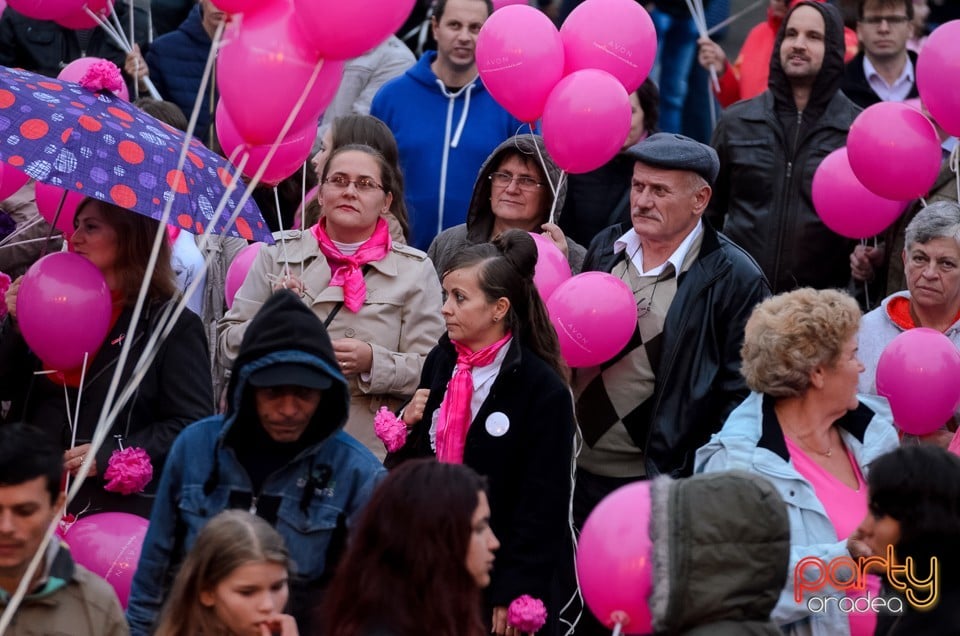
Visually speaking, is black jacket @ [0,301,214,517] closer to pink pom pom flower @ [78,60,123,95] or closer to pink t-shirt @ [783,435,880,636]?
pink pom pom flower @ [78,60,123,95]

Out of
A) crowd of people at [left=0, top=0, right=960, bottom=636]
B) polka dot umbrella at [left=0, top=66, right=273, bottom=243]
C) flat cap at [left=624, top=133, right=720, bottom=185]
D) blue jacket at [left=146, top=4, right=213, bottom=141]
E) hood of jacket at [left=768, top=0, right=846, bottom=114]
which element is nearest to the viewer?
crowd of people at [left=0, top=0, right=960, bottom=636]

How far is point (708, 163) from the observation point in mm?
5969

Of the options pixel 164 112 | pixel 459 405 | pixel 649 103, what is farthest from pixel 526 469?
pixel 649 103

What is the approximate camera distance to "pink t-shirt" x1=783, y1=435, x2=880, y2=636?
474 cm

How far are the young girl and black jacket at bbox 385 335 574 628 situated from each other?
3.87 feet

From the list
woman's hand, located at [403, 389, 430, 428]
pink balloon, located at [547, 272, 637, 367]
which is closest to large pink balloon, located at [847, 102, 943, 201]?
pink balloon, located at [547, 272, 637, 367]

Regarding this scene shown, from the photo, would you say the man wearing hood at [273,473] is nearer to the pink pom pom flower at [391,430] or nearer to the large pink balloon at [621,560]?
the pink pom pom flower at [391,430]

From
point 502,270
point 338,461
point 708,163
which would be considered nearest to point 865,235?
point 708,163

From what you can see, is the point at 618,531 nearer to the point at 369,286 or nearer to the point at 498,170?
the point at 369,286

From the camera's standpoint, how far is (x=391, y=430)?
5.42 meters

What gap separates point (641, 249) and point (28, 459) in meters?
2.69

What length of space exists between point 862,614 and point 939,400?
135 cm

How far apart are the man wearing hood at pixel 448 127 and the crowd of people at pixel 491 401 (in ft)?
0.05

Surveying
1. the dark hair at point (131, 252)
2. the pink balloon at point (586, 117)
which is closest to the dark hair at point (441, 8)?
the pink balloon at point (586, 117)
